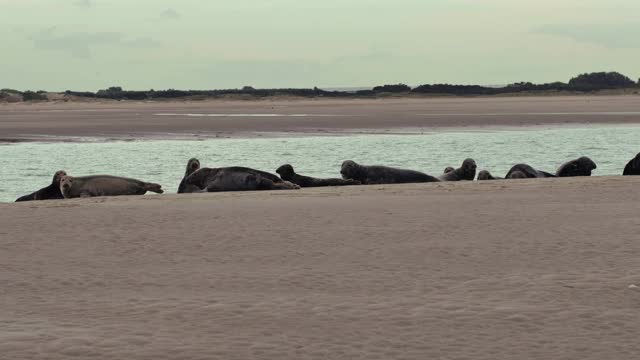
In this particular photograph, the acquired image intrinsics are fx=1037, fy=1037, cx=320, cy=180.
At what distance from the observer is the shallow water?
75.4 ft

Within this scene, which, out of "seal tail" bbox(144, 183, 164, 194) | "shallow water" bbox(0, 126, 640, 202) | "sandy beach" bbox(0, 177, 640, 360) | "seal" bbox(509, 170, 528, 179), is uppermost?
"sandy beach" bbox(0, 177, 640, 360)

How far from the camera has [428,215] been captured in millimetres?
→ 11742

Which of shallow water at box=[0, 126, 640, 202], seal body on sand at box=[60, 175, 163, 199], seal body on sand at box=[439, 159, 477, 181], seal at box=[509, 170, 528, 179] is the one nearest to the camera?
seal body on sand at box=[60, 175, 163, 199]

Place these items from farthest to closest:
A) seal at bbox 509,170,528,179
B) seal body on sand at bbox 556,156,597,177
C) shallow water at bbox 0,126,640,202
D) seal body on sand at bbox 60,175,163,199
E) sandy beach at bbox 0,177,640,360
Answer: shallow water at bbox 0,126,640,202
seal body on sand at bbox 556,156,597,177
seal at bbox 509,170,528,179
seal body on sand at bbox 60,175,163,199
sandy beach at bbox 0,177,640,360

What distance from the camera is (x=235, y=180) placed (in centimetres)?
1686

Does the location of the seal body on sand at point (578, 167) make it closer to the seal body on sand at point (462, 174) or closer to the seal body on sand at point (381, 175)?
the seal body on sand at point (462, 174)

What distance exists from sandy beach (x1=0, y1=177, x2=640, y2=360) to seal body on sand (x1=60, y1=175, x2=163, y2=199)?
3081 mm

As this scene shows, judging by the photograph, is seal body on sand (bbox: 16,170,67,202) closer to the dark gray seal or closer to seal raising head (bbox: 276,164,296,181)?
the dark gray seal

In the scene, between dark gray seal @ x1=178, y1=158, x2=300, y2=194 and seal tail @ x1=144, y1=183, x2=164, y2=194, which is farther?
seal tail @ x1=144, y1=183, x2=164, y2=194

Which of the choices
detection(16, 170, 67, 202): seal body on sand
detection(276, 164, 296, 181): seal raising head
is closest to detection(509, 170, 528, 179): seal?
detection(276, 164, 296, 181): seal raising head

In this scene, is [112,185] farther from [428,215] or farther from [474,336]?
[474,336]

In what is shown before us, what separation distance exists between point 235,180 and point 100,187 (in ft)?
7.19

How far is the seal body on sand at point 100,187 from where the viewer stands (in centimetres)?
1647

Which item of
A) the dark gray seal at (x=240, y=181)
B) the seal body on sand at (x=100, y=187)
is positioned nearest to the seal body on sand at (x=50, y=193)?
the seal body on sand at (x=100, y=187)
